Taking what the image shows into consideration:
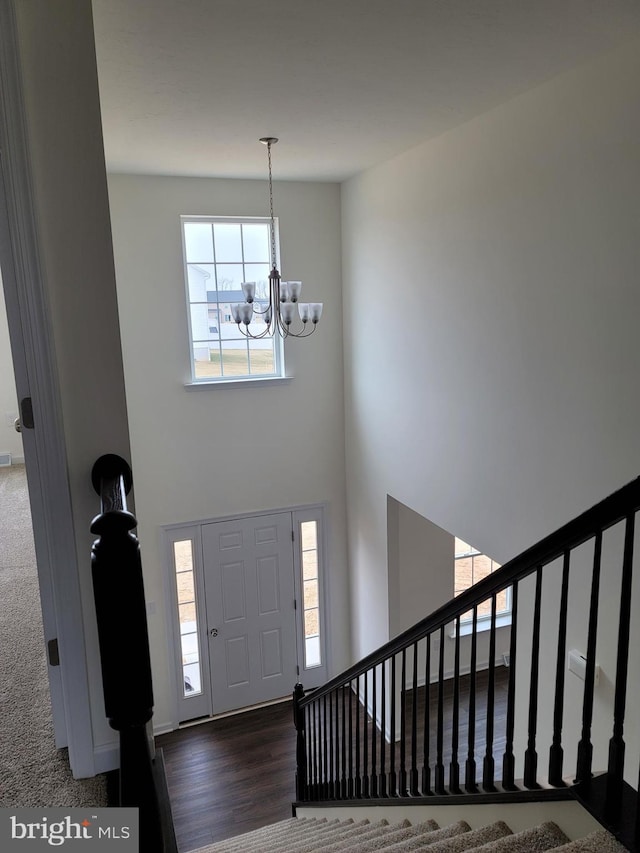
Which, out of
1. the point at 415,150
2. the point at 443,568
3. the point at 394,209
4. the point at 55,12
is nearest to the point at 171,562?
the point at 443,568

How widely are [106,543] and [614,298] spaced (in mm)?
2827

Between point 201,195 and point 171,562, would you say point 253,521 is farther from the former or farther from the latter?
point 201,195

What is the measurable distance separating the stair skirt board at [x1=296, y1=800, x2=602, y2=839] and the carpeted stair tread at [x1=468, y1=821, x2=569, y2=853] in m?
0.03

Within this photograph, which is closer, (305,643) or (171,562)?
(171,562)

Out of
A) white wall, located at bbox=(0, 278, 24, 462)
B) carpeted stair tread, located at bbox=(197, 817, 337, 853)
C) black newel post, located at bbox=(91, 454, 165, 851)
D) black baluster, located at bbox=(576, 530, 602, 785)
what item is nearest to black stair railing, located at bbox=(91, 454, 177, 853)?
black newel post, located at bbox=(91, 454, 165, 851)

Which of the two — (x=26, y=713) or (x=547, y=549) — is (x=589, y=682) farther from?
(x=26, y=713)

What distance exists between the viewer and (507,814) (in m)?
1.86

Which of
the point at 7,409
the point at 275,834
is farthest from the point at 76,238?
the point at 7,409

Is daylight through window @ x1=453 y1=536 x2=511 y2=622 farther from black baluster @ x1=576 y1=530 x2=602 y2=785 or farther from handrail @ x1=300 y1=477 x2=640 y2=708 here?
black baluster @ x1=576 y1=530 x2=602 y2=785

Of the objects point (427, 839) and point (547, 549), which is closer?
point (547, 549)

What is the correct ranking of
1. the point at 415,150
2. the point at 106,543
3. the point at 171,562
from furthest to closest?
the point at 171,562, the point at 415,150, the point at 106,543

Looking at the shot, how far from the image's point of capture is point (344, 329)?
21.1 ft

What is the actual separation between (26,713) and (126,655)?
151 cm

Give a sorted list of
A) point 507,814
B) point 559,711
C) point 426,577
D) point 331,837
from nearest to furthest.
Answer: point 559,711
point 507,814
point 331,837
point 426,577
